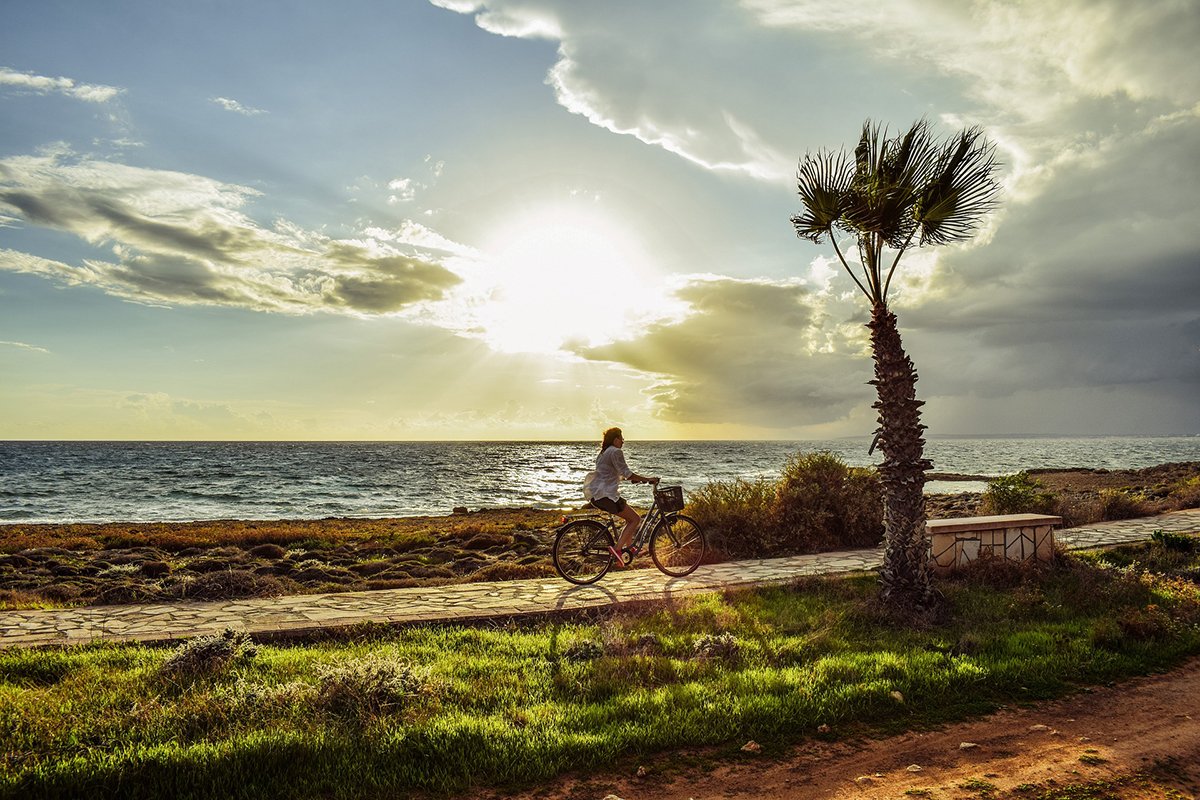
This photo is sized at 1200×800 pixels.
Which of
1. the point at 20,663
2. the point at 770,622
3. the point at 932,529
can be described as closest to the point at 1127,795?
the point at 770,622

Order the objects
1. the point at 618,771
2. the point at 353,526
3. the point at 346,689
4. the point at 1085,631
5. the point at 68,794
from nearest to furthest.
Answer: the point at 68,794 < the point at 618,771 < the point at 346,689 < the point at 1085,631 < the point at 353,526

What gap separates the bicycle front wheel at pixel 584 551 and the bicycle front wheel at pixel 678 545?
79cm

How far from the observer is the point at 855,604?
8.09 meters

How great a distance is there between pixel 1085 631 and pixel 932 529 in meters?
2.82

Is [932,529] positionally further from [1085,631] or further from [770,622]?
[770,622]

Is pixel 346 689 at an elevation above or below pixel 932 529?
below

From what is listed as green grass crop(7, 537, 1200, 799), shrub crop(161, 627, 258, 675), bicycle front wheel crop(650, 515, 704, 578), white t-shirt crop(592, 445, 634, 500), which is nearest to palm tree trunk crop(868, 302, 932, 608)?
green grass crop(7, 537, 1200, 799)

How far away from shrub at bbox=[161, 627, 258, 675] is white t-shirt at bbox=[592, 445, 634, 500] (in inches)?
187

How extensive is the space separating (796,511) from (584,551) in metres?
5.11

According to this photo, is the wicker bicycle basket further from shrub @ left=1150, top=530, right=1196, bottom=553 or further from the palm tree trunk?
shrub @ left=1150, top=530, right=1196, bottom=553

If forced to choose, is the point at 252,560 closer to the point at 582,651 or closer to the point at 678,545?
the point at 678,545

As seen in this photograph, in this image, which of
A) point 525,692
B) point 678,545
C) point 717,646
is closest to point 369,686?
point 525,692

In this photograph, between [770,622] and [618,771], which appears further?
[770,622]

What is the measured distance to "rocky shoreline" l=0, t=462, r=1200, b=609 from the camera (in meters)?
9.84
